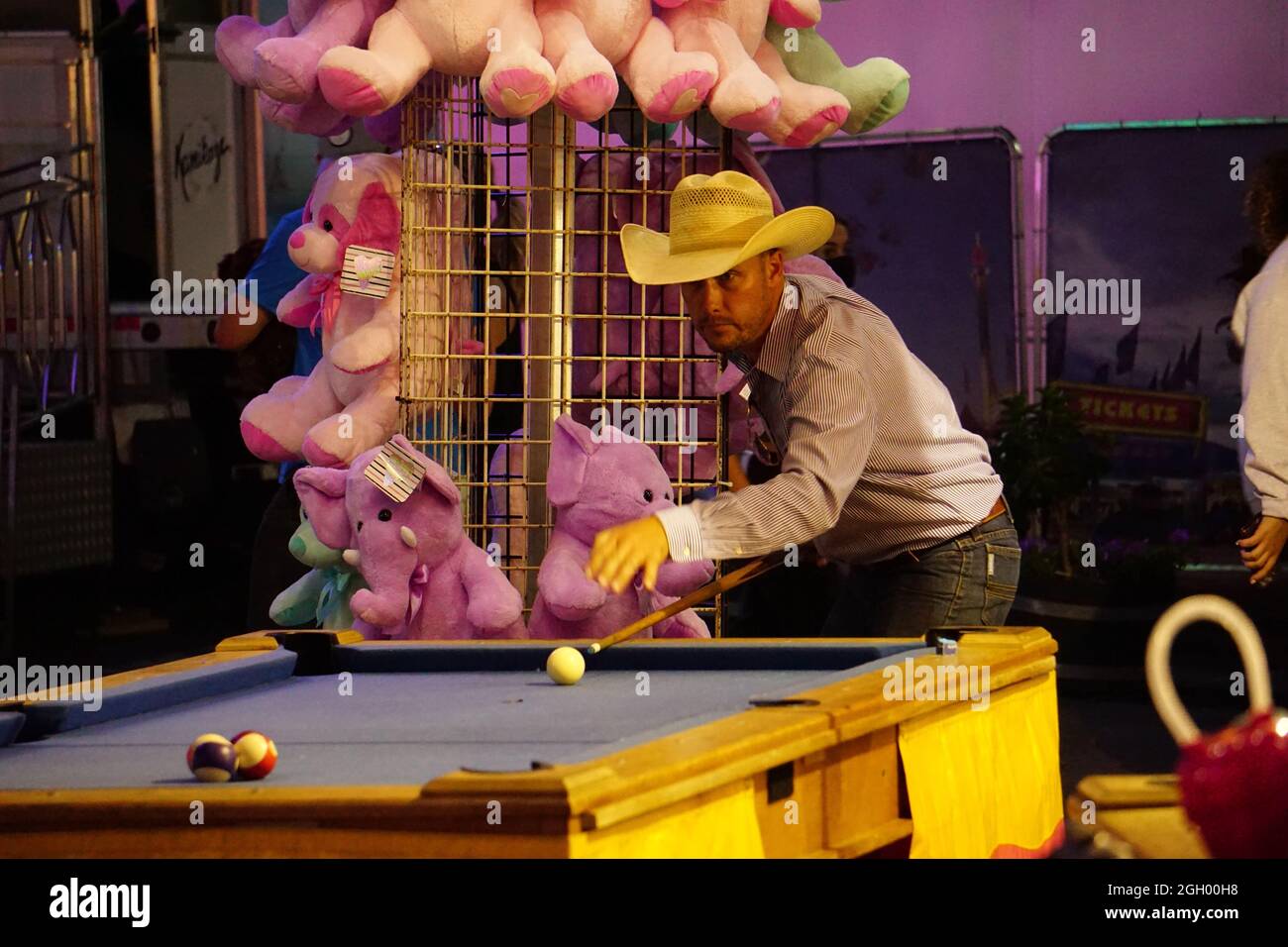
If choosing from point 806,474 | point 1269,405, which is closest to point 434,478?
point 806,474

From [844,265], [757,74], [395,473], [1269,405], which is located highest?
[757,74]

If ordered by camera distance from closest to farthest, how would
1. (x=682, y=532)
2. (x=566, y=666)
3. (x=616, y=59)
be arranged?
1. (x=682, y=532)
2. (x=566, y=666)
3. (x=616, y=59)

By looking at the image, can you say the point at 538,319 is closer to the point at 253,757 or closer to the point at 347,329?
the point at 347,329

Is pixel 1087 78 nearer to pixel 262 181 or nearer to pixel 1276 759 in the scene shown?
pixel 262 181

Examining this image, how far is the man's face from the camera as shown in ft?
10.4

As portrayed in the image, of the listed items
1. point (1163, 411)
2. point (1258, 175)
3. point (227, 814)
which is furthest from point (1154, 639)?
point (1163, 411)

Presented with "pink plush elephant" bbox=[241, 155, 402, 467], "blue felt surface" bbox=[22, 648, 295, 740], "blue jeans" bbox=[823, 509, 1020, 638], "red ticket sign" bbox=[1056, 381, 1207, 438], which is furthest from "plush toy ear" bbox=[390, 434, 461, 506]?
"red ticket sign" bbox=[1056, 381, 1207, 438]

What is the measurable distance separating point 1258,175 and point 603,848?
9.60 feet

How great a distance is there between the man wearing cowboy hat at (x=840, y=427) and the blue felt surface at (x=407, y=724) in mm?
259

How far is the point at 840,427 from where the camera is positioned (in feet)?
9.68

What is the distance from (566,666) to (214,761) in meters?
0.94

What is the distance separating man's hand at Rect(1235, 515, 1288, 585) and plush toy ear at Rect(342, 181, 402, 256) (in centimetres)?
200

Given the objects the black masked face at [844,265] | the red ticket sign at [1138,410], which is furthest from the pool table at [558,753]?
the red ticket sign at [1138,410]

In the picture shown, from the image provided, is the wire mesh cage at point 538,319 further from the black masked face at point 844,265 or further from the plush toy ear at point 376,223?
the black masked face at point 844,265
